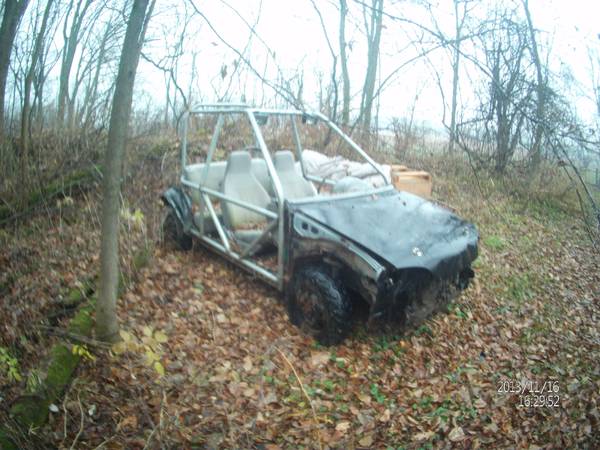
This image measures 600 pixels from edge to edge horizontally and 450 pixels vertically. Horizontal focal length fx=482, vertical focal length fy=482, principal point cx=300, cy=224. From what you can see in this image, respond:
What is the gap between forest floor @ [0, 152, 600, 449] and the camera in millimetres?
3404

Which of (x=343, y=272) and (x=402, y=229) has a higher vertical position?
(x=402, y=229)

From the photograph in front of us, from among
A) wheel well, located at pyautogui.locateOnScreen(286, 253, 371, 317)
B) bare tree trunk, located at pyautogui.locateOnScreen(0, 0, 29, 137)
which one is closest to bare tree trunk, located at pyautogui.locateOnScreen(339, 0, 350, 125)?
bare tree trunk, located at pyautogui.locateOnScreen(0, 0, 29, 137)

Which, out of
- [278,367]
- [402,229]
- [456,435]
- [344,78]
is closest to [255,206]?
[402,229]

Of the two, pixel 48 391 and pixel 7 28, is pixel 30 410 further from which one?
pixel 7 28

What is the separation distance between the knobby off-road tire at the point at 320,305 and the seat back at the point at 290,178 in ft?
4.73

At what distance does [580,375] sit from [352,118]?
401 inches

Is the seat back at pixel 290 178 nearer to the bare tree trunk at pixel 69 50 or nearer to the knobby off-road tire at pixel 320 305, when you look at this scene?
the knobby off-road tire at pixel 320 305

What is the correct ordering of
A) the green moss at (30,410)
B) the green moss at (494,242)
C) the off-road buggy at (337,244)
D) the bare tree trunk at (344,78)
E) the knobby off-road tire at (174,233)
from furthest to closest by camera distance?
the bare tree trunk at (344,78)
the green moss at (494,242)
the knobby off-road tire at (174,233)
the off-road buggy at (337,244)
the green moss at (30,410)

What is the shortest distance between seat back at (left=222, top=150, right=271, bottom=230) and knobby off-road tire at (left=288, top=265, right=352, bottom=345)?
1.24 meters

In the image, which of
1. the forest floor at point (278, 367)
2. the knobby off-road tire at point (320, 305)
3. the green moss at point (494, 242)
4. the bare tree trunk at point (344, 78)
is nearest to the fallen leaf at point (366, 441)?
the forest floor at point (278, 367)

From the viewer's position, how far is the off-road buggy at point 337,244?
3801 millimetres

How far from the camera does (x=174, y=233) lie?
6.15 metres

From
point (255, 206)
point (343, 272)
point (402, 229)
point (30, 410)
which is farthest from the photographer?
point (255, 206)

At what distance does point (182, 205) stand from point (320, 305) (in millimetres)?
2496
